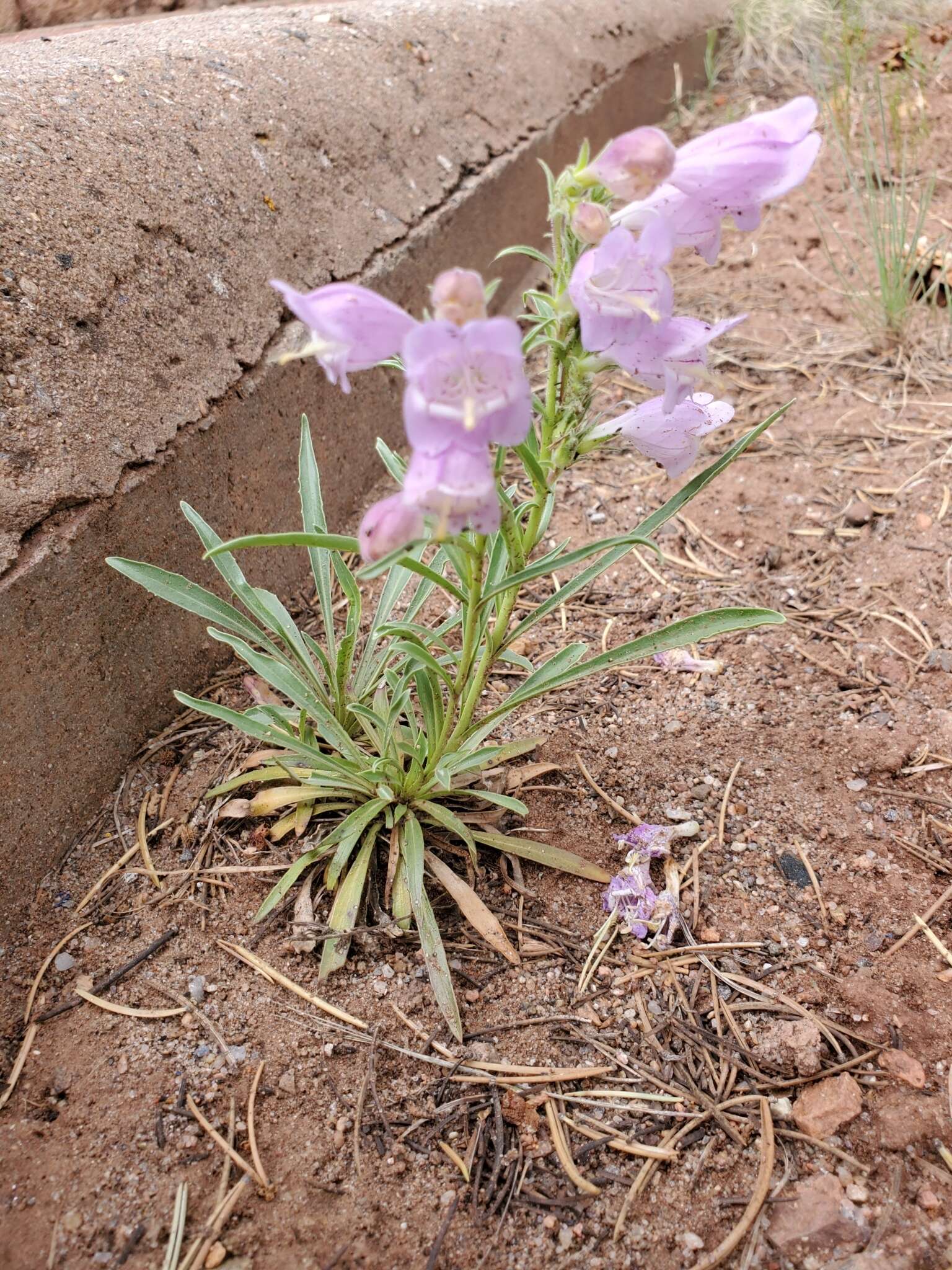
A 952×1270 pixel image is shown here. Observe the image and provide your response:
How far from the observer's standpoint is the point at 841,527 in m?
2.71

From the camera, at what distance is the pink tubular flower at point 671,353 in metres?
1.22

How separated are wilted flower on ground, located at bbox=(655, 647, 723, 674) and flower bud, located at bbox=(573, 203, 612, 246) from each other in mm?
1252

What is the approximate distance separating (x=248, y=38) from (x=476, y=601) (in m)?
2.07

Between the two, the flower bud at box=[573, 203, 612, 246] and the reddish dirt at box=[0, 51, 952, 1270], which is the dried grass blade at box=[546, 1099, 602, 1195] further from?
the flower bud at box=[573, 203, 612, 246]

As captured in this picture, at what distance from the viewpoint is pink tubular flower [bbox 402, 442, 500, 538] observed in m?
1.06

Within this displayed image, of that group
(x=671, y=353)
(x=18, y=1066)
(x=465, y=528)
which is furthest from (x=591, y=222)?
(x=18, y=1066)

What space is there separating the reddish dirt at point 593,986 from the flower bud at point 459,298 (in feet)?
3.63

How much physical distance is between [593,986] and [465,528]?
88 centimetres

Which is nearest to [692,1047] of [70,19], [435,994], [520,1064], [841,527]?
[520,1064]

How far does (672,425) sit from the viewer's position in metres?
1.43

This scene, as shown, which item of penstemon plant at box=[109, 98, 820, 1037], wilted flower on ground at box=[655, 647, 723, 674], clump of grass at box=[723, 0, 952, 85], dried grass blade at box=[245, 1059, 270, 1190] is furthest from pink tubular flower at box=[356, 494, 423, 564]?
clump of grass at box=[723, 0, 952, 85]

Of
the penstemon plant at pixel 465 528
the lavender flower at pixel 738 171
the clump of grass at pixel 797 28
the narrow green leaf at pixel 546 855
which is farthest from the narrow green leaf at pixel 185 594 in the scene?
the clump of grass at pixel 797 28

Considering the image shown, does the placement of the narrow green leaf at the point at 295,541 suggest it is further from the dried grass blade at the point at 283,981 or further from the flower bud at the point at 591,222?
the dried grass blade at the point at 283,981

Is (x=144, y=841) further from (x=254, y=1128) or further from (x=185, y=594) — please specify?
(x=254, y=1128)
